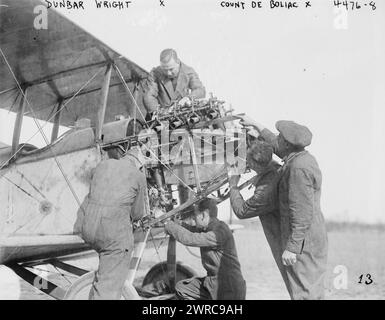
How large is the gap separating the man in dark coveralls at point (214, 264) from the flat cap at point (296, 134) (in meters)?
1.20

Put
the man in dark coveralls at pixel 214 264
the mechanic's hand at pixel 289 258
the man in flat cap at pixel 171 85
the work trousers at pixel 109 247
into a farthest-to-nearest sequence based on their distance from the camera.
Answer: the man in flat cap at pixel 171 85 → the man in dark coveralls at pixel 214 264 → the work trousers at pixel 109 247 → the mechanic's hand at pixel 289 258

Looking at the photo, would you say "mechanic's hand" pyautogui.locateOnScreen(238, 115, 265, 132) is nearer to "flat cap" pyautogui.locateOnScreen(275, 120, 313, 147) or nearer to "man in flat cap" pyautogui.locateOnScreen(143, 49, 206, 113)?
"flat cap" pyautogui.locateOnScreen(275, 120, 313, 147)

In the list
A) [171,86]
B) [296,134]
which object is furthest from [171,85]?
[296,134]

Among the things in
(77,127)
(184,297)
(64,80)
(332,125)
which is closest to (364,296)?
(332,125)

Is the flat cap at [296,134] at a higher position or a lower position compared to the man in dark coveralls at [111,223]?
higher

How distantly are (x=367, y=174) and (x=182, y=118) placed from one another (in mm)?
2222

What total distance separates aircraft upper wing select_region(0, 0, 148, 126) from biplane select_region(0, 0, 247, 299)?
0.04ft

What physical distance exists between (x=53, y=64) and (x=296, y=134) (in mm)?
3375

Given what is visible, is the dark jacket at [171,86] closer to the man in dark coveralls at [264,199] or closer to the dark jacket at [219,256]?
the man in dark coveralls at [264,199]

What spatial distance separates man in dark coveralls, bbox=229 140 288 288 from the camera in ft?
15.2

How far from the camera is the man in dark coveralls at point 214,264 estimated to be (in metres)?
4.93

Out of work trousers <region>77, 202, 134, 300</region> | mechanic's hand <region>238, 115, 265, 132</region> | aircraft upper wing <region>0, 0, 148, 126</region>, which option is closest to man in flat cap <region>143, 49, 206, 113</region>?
aircraft upper wing <region>0, 0, 148, 126</region>

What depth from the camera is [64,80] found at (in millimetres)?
6688

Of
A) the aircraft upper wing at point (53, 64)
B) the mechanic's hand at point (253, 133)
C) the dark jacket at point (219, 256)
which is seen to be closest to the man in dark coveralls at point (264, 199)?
the mechanic's hand at point (253, 133)
